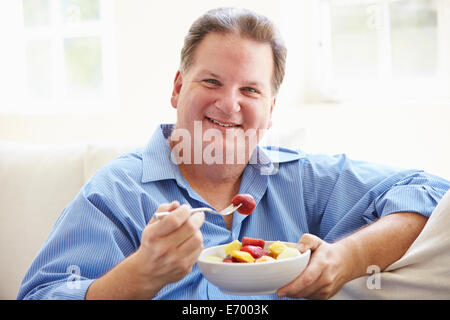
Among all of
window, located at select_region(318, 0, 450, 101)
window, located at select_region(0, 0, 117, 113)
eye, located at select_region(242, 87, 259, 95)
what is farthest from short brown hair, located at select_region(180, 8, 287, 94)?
window, located at select_region(0, 0, 117, 113)

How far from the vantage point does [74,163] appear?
5.87ft

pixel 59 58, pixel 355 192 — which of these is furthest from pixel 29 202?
pixel 59 58

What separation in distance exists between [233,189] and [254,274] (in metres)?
0.57

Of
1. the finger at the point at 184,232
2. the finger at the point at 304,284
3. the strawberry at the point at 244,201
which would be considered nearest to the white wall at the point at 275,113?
the strawberry at the point at 244,201

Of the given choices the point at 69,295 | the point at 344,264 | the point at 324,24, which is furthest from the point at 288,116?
the point at 69,295

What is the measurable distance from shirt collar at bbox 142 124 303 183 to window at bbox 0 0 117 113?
2377 millimetres

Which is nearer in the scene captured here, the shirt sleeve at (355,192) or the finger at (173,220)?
the finger at (173,220)

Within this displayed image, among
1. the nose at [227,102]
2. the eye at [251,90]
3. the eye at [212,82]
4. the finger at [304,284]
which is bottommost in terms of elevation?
the finger at [304,284]

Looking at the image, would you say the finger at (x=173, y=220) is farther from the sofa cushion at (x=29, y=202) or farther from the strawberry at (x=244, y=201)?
the sofa cushion at (x=29, y=202)

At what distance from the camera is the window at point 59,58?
3.84 metres

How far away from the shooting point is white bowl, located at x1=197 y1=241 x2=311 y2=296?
2.93ft

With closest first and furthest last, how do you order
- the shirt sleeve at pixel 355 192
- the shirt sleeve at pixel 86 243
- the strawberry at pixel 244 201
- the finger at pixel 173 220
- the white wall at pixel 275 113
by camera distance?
the finger at pixel 173 220 → the shirt sleeve at pixel 86 243 → the strawberry at pixel 244 201 → the shirt sleeve at pixel 355 192 → the white wall at pixel 275 113

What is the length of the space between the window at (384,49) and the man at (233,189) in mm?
1568

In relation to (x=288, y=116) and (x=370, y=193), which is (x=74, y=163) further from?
(x=288, y=116)
